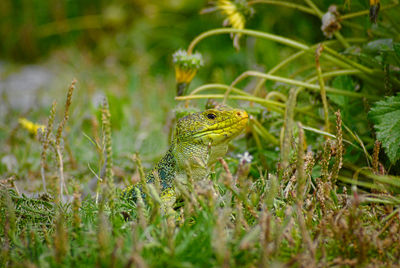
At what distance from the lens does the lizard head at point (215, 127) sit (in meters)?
1.92

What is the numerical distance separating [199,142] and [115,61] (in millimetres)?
4811

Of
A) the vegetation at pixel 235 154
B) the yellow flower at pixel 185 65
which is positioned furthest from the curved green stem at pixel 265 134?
the yellow flower at pixel 185 65

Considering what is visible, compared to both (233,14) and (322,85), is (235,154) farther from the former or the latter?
(233,14)

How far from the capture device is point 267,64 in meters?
3.77

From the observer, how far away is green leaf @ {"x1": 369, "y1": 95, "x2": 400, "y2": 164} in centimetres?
184

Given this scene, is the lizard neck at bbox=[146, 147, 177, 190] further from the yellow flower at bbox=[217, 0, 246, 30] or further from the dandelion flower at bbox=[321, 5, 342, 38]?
the dandelion flower at bbox=[321, 5, 342, 38]

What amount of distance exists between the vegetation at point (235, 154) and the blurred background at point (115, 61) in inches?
1.1

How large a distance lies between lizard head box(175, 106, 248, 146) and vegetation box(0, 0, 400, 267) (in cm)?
18

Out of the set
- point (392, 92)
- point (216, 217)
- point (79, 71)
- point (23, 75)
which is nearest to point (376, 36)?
point (392, 92)

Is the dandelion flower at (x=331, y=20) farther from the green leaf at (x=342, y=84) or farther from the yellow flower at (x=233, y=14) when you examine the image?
the yellow flower at (x=233, y=14)

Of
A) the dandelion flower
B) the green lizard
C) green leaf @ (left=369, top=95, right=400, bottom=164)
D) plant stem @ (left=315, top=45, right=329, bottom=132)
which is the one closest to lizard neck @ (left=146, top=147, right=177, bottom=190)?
the green lizard

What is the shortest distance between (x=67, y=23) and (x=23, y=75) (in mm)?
1166

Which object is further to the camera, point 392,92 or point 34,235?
point 392,92

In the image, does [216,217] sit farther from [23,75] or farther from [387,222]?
[23,75]
